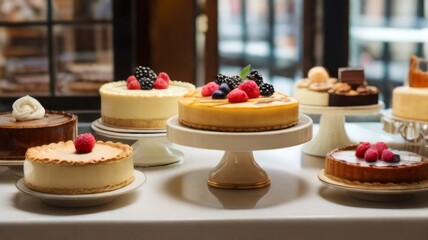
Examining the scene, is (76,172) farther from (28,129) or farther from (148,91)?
(148,91)

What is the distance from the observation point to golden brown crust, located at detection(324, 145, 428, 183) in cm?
174

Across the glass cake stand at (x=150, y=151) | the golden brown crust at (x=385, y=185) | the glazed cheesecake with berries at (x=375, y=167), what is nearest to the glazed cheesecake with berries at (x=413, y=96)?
the glazed cheesecake with berries at (x=375, y=167)

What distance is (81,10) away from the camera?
9.66 feet

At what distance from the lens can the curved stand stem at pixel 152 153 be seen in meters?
2.17

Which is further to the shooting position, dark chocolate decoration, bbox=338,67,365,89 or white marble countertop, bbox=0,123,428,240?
dark chocolate decoration, bbox=338,67,365,89

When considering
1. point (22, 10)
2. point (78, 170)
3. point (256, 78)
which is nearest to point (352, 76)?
point (256, 78)

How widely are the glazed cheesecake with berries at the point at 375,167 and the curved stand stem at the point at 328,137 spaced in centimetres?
41

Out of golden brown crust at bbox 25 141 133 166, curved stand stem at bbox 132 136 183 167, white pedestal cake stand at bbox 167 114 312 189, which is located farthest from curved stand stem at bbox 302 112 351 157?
golden brown crust at bbox 25 141 133 166

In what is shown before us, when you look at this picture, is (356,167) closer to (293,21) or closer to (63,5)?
(63,5)

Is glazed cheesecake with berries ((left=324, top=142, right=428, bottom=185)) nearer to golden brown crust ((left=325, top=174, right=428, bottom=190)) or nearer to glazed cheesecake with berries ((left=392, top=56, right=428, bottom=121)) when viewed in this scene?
golden brown crust ((left=325, top=174, right=428, bottom=190))

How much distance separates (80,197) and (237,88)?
1.64 ft

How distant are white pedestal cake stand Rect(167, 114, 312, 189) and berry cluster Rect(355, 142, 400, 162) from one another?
0.13m

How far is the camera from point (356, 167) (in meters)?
1.76

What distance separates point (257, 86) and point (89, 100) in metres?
1.18
